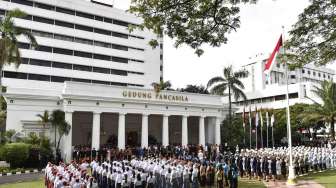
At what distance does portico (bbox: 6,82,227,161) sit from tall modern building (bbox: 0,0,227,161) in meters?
0.08

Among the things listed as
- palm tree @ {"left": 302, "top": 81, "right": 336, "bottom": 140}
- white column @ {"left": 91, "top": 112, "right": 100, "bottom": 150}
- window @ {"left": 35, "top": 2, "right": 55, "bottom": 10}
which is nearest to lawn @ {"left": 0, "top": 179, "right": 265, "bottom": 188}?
white column @ {"left": 91, "top": 112, "right": 100, "bottom": 150}

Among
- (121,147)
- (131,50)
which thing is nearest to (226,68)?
(121,147)

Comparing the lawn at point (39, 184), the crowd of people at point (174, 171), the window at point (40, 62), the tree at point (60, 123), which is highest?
the window at point (40, 62)

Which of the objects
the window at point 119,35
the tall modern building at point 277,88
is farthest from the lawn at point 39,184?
the window at point 119,35

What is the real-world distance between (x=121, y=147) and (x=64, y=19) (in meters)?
23.7

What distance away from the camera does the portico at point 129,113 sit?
1154 inches

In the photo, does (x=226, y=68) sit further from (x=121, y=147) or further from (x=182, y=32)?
(x=182, y=32)

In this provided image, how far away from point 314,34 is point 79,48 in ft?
132

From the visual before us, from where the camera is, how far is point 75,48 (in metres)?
46.6

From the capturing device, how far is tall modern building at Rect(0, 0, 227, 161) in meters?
29.5

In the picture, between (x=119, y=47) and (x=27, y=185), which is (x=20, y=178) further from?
(x=119, y=47)

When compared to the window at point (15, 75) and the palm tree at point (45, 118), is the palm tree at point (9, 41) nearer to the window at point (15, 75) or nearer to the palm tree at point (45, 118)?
the palm tree at point (45, 118)

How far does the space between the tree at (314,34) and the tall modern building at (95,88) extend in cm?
2127

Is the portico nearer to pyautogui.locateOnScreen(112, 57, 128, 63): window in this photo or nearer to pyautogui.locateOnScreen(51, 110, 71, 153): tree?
pyautogui.locateOnScreen(51, 110, 71, 153): tree
